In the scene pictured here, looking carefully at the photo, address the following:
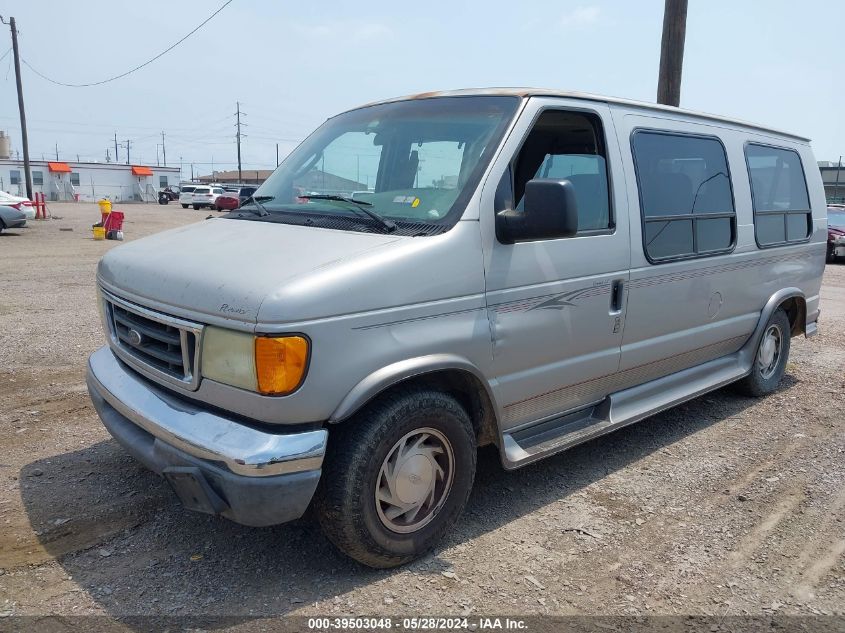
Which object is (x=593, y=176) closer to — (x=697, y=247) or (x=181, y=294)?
(x=697, y=247)

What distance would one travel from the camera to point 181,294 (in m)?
2.97

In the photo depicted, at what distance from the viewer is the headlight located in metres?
2.66

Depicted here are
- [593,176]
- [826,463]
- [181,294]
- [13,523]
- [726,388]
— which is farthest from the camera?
[726,388]

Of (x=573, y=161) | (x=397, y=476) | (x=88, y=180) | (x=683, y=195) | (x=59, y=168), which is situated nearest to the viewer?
(x=397, y=476)

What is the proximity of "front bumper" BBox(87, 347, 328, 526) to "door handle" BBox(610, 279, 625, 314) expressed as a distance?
1980 millimetres

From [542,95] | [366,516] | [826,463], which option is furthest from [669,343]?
[366,516]

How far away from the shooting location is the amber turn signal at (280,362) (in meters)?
2.66

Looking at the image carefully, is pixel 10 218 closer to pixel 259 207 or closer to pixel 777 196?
pixel 259 207

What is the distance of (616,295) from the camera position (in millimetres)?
4016

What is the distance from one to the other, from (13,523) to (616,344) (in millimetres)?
3382

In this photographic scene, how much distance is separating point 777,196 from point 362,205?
3895mm

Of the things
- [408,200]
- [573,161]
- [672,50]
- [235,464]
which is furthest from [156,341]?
[672,50]

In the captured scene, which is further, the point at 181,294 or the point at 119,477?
the point at 119,477

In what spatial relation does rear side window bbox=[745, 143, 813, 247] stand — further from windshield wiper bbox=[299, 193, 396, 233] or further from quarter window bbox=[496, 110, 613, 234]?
windshield wiper bbox=[299, 193, 396, 233]
